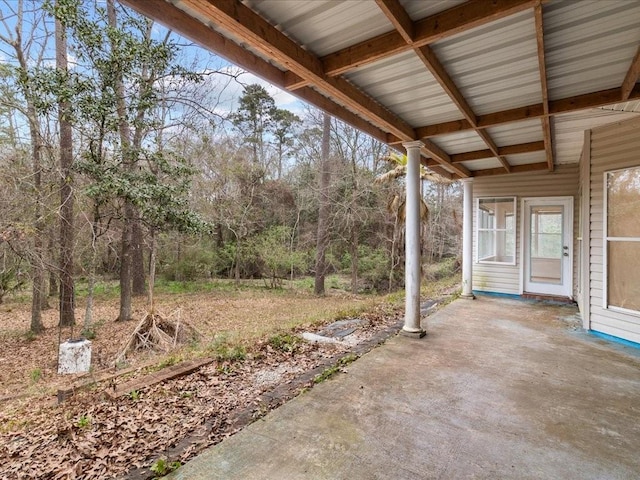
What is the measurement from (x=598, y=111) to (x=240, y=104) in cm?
1390

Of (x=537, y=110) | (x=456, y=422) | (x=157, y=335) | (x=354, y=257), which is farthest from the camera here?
(x=354, y=257)

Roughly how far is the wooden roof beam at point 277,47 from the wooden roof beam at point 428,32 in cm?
16

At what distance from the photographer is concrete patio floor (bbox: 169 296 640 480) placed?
1.93 metres

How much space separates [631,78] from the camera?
9.34ft

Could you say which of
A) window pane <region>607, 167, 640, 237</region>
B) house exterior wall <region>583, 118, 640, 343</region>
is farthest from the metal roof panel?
window pane <region>607, 167, 640, 237</region>

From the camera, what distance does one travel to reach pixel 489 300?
694 centimetres

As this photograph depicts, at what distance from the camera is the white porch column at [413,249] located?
14.6 ft

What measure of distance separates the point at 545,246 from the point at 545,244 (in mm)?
43

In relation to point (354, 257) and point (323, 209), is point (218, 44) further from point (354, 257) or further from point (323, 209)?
point (354, 257)

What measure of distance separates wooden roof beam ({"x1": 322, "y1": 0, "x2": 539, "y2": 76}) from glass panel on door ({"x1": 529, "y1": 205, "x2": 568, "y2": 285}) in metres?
6.26

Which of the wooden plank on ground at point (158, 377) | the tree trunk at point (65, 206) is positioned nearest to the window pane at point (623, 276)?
the wooden plank on ground at point (158, 377)

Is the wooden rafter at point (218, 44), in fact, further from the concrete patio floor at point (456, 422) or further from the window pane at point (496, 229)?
the window pane at point (496, 229)

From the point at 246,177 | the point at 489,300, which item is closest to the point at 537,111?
the point at 489,300

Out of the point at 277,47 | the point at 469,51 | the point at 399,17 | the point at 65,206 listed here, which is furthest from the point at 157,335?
the point at 469,51
